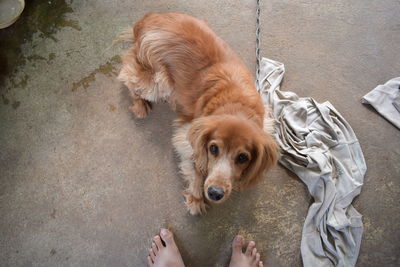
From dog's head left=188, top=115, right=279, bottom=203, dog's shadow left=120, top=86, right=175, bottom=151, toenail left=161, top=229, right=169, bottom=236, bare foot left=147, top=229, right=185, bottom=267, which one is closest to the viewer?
dog's head left=188, top=115, right=279, bottom=203

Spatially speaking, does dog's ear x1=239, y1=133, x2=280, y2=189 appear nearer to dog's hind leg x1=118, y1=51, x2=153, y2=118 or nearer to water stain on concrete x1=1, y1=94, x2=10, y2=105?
dog's hind leg x1=118, y1=51, x2=153, y2=118

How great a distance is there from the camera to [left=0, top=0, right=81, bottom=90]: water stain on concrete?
2430 millimetres

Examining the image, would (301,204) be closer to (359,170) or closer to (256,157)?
(359,170)

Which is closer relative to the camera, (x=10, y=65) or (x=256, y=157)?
(x=256, y=157)

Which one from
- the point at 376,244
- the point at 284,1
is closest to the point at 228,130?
the point at 376,244

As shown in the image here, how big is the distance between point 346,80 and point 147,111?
174 centimetres

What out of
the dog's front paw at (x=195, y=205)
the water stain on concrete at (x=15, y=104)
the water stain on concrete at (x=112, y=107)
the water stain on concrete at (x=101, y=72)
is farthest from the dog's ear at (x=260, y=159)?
the water stain on concrete at (x=15, y=104)

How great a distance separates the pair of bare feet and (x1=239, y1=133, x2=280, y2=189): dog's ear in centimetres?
51

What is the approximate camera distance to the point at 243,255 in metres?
1.91

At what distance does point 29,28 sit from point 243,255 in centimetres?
260

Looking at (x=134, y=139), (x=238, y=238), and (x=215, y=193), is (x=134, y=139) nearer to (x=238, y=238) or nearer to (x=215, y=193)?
(x=215, y=193)

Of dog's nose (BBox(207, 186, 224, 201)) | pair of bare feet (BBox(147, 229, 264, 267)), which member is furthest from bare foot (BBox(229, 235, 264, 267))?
dog's nose (BBox(207, 186, 224, 201))

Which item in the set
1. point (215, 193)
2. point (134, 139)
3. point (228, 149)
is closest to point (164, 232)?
point (215, 193)

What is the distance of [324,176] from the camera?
2.00 meters
